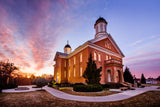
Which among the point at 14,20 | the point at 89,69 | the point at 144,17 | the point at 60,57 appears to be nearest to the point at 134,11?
the point at 144,17

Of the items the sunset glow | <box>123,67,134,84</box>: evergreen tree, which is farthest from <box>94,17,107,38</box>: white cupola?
<box>123,67,134,84</box>: evergreen tree

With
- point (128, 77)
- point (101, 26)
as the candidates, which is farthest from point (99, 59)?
point (128, 77)

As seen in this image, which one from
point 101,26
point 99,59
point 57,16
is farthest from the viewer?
point 101,26

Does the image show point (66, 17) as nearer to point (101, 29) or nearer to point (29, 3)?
point (29, 3)

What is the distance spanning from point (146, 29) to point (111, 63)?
10098 millimetres

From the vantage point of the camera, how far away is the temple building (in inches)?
806

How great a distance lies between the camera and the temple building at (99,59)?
2047cm

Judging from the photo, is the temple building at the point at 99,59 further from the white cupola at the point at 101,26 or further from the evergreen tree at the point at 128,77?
the evergreen tree at the point at 128,77

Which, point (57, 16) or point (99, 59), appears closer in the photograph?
point (57, 16)

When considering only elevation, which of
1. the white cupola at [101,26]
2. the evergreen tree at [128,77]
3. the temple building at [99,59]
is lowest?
the evergreen tree at [128,77]

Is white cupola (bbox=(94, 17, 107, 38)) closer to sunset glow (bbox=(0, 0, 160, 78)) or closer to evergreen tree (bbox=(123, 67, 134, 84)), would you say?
sunset glow (bbox=(0, 0, 160, 78))

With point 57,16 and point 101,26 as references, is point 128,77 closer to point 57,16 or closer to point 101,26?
point 101,26

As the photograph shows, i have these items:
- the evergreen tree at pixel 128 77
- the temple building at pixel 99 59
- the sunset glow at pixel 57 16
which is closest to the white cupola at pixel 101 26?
the temple building at pixel 99 59

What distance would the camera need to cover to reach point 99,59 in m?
A: 22.2
